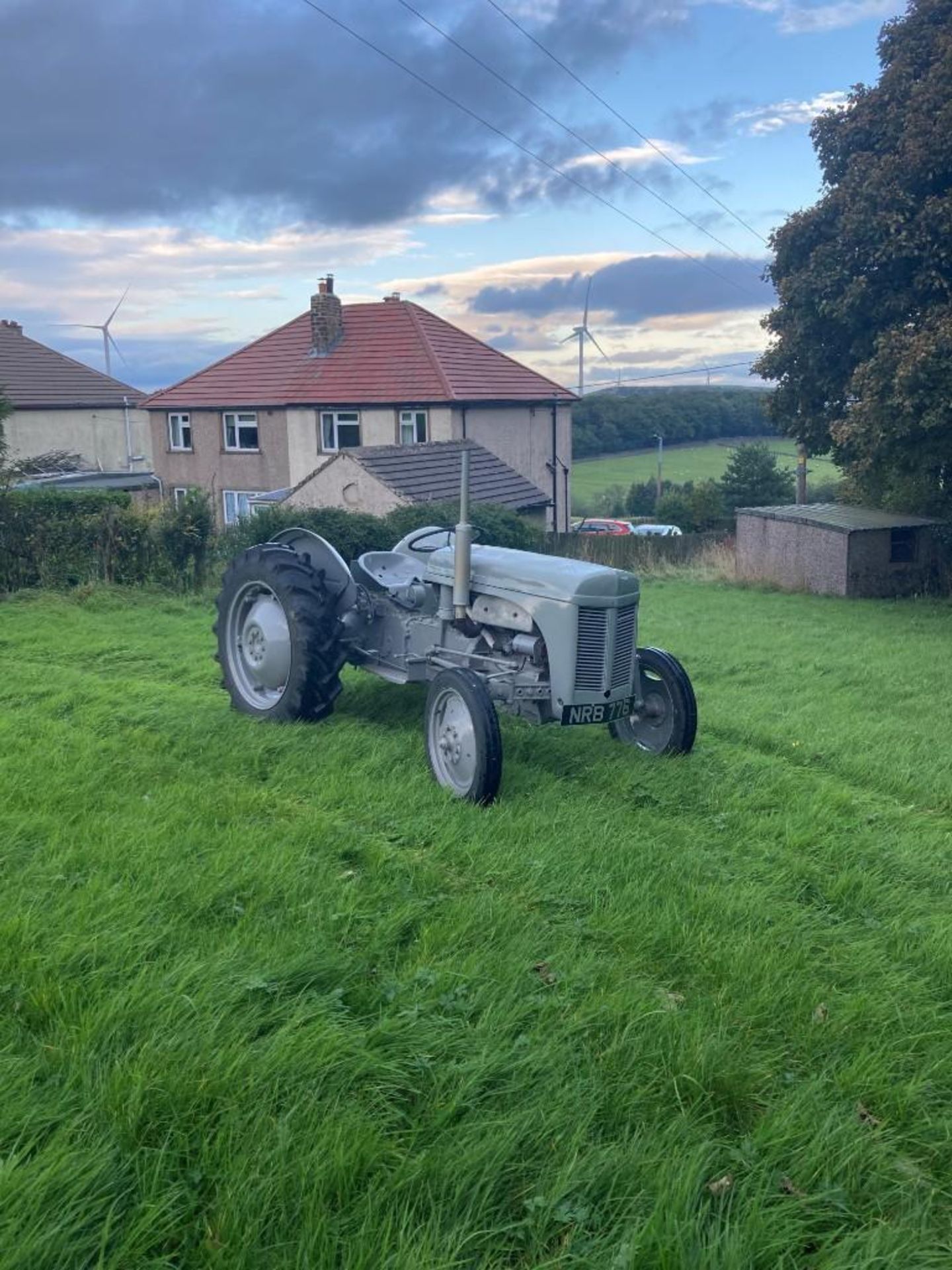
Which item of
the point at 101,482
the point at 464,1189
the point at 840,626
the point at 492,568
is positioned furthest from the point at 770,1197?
the point at 101,482

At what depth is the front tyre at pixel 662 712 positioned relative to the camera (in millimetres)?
6672

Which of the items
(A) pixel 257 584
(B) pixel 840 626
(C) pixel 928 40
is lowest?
(B) pixel 840 626

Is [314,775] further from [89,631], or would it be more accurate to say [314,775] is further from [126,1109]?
[89,631]

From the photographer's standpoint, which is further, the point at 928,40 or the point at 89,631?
the point at 928,40

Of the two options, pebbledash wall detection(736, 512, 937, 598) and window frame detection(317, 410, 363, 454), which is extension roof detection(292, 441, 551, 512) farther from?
window frame detection(317, 410, 363, 454)

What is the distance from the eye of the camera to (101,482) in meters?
30.2

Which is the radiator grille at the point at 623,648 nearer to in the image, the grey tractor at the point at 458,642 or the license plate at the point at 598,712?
the grey tractor at the point at 458,642

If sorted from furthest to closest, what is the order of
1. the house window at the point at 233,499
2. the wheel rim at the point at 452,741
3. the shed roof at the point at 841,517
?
the house window at the point at 233,499
the shed roof at the point at 841,517
the wheel rim at the point at 452,741

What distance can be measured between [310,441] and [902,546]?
15.5m

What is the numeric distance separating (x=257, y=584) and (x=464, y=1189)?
17.5ft

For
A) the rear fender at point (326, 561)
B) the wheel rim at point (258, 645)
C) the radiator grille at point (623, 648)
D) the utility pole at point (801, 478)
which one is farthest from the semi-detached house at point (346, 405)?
the radiator grille at point (623, 648)

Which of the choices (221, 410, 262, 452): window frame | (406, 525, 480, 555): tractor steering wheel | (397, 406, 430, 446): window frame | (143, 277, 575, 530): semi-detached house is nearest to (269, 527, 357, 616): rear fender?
(406, 525, 480, 555): tractor steering wheel

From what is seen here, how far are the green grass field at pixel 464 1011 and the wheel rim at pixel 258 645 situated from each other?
76 centimetres

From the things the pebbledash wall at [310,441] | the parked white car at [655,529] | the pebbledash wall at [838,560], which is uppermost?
the pebbledash wall at [310,441]
